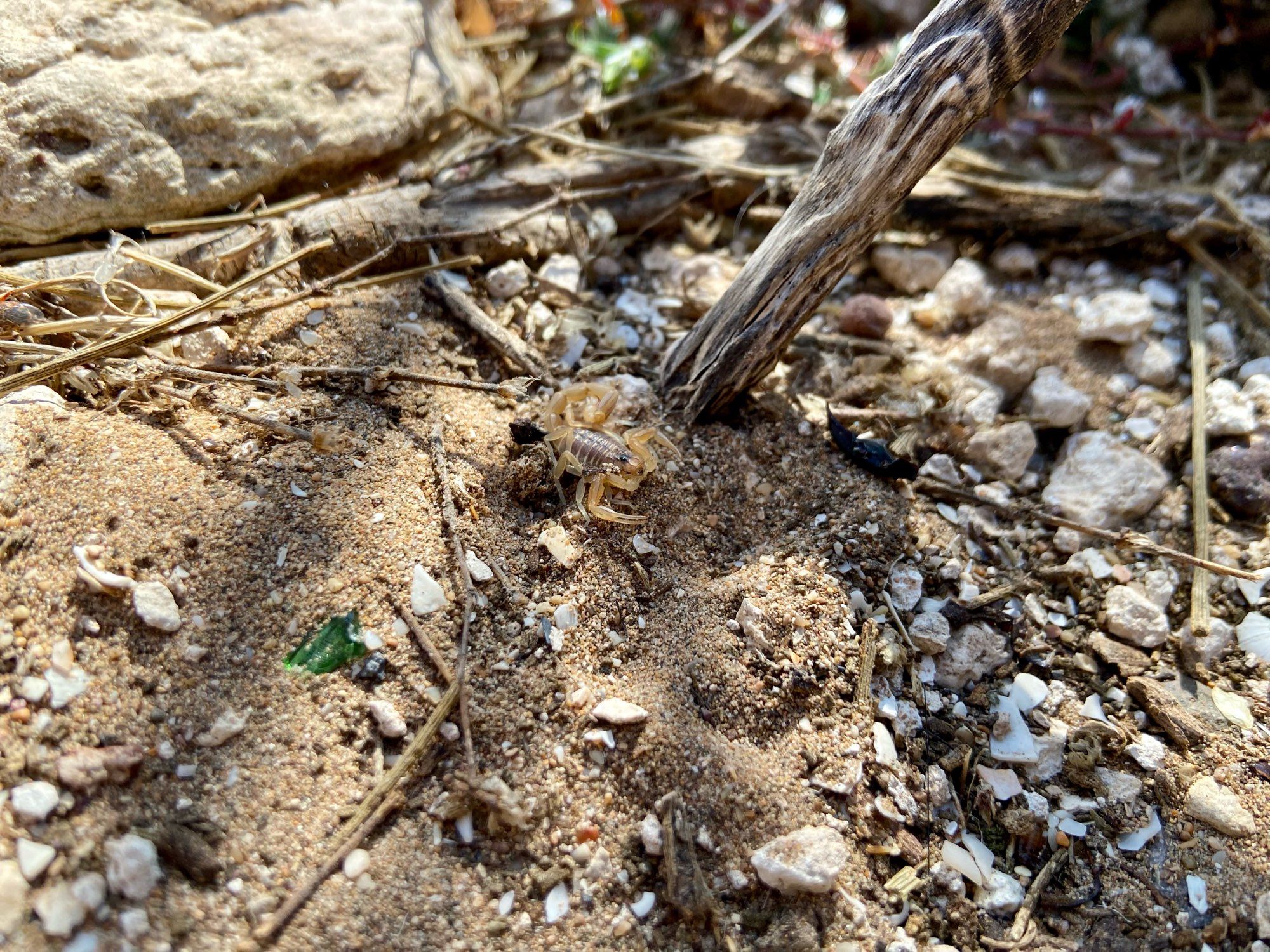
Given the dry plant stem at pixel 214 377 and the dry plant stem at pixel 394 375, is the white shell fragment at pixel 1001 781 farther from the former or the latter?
the dry plant stem at pixel 214 377

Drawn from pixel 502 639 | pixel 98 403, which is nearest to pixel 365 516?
pixel 502 639

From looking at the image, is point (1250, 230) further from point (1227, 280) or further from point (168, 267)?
point (168, 267)

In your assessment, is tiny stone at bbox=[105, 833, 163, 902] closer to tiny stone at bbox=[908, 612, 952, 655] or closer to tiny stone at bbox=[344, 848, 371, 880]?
tiny stone at bbox=[344, 848, 371, 880]

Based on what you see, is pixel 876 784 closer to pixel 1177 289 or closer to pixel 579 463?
pixel 579 463

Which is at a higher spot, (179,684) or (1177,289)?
(1177,289)

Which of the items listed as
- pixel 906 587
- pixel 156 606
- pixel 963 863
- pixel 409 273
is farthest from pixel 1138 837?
pixel 409 273

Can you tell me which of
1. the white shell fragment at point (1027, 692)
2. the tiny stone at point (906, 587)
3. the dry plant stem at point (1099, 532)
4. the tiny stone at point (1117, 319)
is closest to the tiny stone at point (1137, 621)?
the dry plant stem at point (1099, 532)

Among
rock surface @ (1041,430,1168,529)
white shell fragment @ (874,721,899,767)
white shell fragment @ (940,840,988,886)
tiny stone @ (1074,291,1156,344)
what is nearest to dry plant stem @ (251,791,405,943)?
white shell fragment @ (874,721,899,767)
